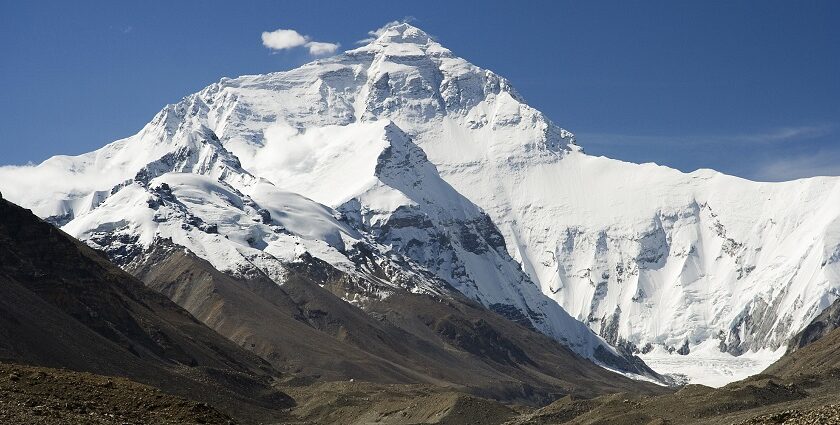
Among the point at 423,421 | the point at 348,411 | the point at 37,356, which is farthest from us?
the point at 348,411

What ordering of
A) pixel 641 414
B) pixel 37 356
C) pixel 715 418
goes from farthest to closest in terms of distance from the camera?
pixel 37 356
pixel 641 414
pixel 715 418

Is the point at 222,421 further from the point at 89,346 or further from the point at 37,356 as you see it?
the point at 89,346

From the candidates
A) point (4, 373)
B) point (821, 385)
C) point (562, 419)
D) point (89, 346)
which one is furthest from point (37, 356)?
point (821, 385)

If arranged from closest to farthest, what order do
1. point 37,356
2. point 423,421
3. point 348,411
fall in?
point 37,356 < point 423,421 < point 348,411

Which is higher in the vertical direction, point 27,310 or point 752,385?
point 27,310

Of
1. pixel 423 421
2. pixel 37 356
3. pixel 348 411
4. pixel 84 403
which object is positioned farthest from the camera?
pixel 348 411

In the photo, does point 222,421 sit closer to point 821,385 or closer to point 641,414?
point 641,414

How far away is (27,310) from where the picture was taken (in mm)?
181375

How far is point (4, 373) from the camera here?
304 ft

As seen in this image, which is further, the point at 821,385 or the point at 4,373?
the point at 821,385

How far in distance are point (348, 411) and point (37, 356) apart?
46219 mm

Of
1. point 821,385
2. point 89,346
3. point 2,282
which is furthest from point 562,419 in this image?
point 2,282

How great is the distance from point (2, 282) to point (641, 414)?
86.0m

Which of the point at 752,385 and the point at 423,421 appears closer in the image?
the point at 752,385
